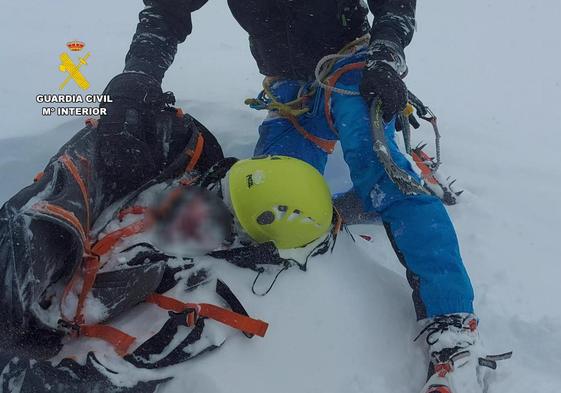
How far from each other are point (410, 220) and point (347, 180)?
1477 millimetres

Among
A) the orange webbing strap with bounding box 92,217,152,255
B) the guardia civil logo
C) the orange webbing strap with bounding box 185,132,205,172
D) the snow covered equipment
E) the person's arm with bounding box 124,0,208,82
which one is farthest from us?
the guardia civil logo

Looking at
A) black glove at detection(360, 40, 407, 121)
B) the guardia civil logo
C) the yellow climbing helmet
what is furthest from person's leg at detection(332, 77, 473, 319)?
the guardia civil logo

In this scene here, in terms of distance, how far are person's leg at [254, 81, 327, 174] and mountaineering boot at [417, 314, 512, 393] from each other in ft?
4.41

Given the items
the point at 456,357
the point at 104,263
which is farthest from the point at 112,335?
the point at 456,357

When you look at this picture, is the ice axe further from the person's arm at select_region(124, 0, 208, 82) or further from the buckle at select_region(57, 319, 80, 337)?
the buckle at select_region(57, 319, 80, 337)

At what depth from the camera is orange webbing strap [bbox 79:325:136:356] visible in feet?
4.84

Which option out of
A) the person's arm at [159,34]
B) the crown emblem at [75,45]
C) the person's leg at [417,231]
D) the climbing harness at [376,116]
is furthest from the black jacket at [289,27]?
the crown emblem at [75,45]

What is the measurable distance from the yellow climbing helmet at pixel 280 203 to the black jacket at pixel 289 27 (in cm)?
73

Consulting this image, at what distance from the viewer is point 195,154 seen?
2.22 m

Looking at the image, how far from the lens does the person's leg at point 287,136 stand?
9.32 ft

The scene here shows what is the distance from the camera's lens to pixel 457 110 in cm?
436

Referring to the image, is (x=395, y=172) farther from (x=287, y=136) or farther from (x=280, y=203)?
(x=287, y=136)

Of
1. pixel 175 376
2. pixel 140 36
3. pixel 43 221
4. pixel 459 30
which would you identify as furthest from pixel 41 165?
pixel 459 30

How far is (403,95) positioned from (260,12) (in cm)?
90
